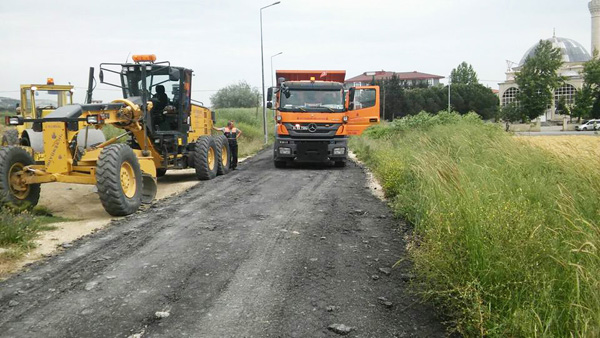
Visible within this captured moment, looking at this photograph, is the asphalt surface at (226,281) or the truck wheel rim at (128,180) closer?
the asphalt surface at (226,281)

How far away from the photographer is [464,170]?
7.43 metres

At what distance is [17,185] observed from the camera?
8.98m

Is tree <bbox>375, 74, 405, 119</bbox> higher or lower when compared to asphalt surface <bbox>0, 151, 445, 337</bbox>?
higher

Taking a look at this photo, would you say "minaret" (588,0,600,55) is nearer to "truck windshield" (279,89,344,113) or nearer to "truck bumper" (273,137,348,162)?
"truck windshield" (279,89,344,113)

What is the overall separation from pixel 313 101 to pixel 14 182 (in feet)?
29.7

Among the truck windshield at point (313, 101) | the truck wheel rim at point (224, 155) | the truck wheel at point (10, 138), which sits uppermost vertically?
the truck windshield at point (313, 101)

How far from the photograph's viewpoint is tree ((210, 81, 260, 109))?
67.8 m

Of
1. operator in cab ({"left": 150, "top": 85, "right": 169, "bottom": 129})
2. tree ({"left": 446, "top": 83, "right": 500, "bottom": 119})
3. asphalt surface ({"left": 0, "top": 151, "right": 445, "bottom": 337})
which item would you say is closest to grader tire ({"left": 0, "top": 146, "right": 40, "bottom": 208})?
asphalt surface ({"left": 0, "top": 151, "right": 445, "bottom": 337})

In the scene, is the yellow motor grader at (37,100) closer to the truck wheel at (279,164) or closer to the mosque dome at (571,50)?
the truck wheel at (279,164)

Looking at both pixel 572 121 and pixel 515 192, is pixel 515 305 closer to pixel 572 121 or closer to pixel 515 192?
pixel 515 192

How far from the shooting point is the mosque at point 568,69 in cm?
6888

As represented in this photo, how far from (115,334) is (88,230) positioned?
13.6 ft

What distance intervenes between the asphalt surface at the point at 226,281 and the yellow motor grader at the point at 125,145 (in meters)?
A: 0.92

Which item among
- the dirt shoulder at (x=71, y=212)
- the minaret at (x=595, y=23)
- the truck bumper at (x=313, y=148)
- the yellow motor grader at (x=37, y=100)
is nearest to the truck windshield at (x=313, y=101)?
the truck bumper at (x=313, y=148)
